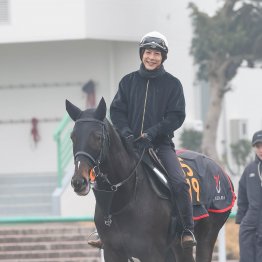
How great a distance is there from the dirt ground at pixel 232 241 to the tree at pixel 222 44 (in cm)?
870

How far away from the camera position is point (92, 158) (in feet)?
26.9

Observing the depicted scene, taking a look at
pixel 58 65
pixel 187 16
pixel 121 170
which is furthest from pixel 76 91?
pixel 121 170

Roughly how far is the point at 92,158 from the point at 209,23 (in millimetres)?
15964

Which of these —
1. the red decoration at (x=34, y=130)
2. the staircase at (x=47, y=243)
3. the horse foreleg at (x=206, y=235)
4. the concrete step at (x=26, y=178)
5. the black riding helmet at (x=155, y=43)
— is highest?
the black riding helmet at (x=155, y=43)

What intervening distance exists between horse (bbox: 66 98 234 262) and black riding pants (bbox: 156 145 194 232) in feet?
0.32

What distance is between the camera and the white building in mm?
21688

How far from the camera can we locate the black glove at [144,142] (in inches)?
359

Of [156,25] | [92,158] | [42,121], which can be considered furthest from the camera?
[156,25]

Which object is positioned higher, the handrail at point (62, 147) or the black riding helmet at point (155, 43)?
the black riding helmet at point (155, 43)

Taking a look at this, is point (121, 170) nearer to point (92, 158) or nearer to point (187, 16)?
point (92, 158)

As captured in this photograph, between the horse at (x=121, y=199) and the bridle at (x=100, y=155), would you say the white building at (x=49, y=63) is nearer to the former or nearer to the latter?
the horse at (x=121, y=199)

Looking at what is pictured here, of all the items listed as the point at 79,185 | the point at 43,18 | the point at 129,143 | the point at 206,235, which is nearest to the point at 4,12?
the point at 43,18

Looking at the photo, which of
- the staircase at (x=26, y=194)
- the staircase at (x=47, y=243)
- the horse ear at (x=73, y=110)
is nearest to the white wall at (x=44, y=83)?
the staircase at (x=26, y=194)

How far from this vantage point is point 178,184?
922 centimetres
